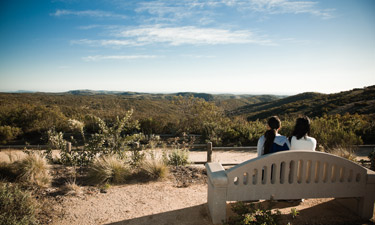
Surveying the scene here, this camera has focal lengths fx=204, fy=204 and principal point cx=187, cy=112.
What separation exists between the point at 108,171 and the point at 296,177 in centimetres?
380

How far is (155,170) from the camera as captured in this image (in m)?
5.06

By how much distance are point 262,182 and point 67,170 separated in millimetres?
4769

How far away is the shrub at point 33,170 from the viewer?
14.3 ft

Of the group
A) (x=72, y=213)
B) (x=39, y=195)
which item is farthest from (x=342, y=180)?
(x=39, y=195)

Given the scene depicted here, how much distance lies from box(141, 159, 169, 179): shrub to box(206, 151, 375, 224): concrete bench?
2030 mm

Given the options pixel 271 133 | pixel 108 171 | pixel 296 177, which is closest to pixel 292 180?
pixel 296 177

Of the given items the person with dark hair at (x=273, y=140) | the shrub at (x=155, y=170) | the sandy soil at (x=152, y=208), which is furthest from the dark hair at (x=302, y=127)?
the shrub at (x=155, y=170)

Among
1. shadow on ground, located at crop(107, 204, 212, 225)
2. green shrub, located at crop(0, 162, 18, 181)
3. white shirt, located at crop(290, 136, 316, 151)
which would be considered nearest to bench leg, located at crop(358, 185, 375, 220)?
white shirt, located at crop(290, 136, 316, 151)

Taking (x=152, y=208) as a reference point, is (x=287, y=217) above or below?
above

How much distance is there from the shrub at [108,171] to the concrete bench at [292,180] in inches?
98.0

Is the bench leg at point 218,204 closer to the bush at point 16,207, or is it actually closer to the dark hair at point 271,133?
the dark hair at point 271,133

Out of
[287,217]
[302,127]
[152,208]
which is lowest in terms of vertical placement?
[152,208]

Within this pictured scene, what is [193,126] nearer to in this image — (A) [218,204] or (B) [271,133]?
(B) [271,133]

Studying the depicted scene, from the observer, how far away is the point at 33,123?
1243 cm
